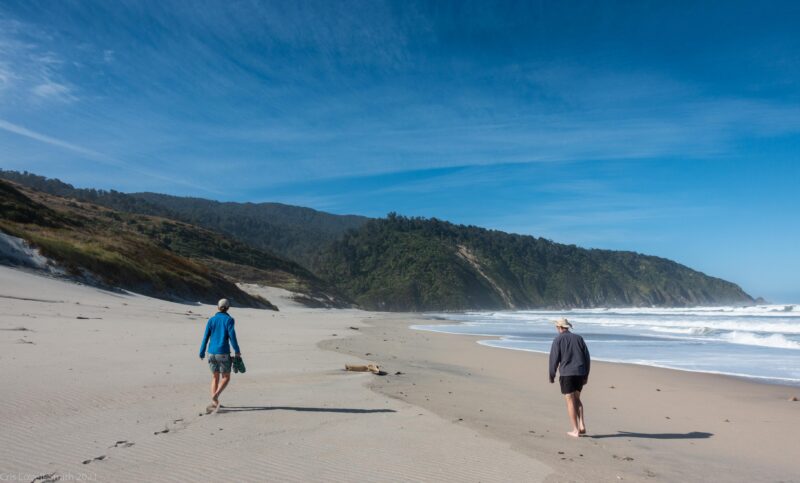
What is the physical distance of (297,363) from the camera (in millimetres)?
11531

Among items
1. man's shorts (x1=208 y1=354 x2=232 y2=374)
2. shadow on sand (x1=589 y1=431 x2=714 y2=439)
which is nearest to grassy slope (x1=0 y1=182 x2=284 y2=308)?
man's shorts (x1=208 y1=354 x2=232 y2=374)

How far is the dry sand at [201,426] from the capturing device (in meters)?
4.74

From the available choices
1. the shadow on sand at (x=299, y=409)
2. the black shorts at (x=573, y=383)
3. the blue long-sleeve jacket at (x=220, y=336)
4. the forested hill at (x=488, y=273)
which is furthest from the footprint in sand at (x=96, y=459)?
the forested hill at (x=488, y=273)

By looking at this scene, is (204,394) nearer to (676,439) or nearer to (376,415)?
(376,415)

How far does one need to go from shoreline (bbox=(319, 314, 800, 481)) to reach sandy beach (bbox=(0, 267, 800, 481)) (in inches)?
1.5

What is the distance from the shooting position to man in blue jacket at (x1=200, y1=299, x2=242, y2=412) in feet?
23.0

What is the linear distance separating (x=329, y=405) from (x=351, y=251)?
125 m

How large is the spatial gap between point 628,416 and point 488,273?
127m

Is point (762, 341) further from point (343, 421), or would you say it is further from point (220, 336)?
point (220, 336)

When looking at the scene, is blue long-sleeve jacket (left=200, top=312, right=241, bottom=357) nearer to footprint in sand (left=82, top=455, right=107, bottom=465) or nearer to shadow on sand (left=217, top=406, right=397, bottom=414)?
shadow on sand (left=217, top=406, right=397, bottom=414)

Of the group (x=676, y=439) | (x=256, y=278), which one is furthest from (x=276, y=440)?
(x=256, y=278)

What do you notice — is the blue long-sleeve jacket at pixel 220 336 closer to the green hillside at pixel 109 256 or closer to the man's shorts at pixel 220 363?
the man's shorts at pixel 220 363

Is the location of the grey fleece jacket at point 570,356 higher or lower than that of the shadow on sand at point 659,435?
higher

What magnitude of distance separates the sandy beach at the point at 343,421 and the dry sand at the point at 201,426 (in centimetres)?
2
